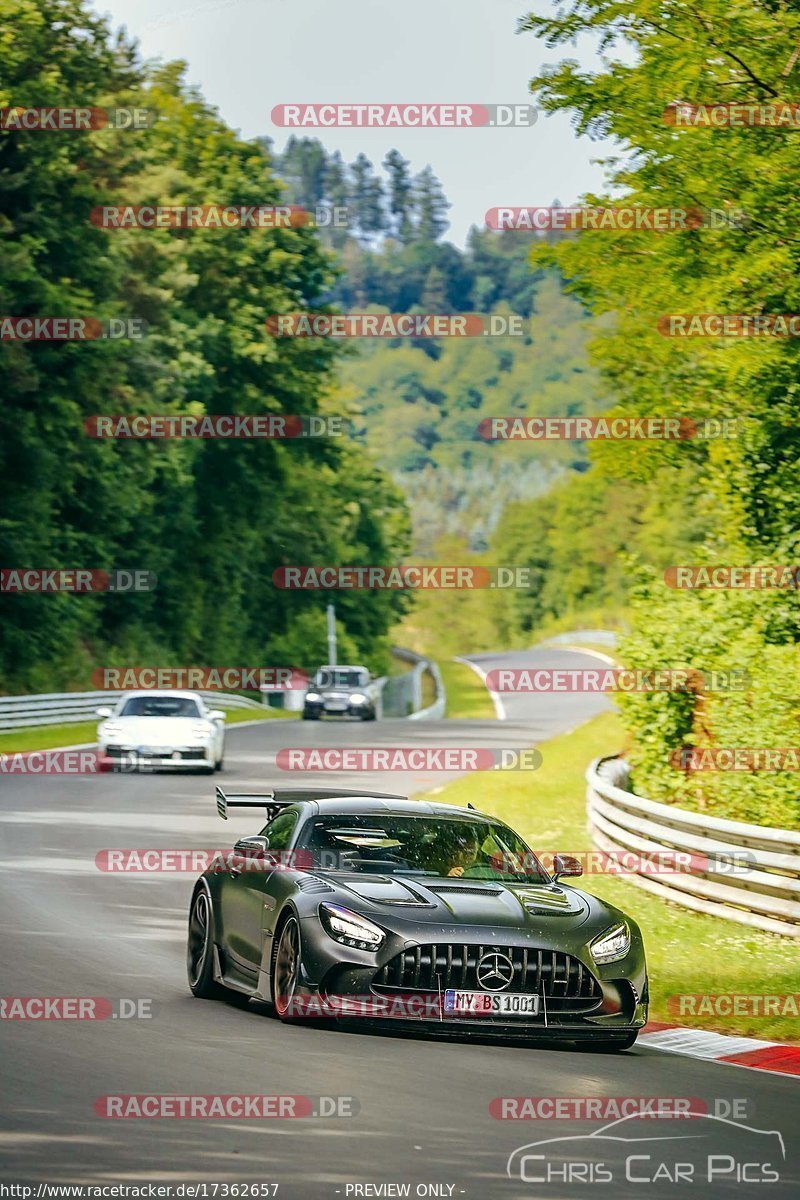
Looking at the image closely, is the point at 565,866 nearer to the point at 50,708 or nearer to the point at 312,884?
the point at 312,884

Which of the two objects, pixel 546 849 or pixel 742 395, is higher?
pixel 742 395

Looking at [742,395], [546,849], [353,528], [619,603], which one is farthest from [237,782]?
→ [619,603]

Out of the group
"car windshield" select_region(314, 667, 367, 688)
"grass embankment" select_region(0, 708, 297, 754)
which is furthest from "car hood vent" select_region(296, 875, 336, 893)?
"car windshield" select_region(314, 667, 367, 688)

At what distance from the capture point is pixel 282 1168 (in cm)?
707

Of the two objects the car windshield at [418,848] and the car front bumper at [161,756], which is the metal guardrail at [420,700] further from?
the car windshield at [418,848]

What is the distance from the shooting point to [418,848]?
11398 mm

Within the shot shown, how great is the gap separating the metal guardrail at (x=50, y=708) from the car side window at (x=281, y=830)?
3001 centimetres

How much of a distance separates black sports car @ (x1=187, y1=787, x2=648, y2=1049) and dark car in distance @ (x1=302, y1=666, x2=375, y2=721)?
4339 cm

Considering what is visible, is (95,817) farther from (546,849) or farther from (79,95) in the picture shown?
(79,95)

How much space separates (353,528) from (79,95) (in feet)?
200

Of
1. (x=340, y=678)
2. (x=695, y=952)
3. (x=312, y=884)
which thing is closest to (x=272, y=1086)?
(x=312, y=884)

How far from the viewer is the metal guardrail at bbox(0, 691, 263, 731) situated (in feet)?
137

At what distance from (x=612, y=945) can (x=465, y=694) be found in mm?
79289

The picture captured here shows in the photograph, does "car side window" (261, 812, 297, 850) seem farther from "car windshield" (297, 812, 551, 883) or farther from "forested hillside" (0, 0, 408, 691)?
"forested hillside" (0, 0, 408, 691)
